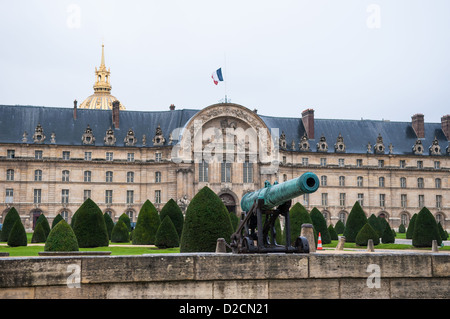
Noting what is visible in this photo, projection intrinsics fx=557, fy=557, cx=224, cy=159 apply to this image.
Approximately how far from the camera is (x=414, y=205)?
65.8 m

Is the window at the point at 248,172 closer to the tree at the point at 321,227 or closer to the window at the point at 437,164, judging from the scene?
the tree at the point at 321,227

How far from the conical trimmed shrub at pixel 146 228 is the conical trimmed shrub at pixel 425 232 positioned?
612 inches

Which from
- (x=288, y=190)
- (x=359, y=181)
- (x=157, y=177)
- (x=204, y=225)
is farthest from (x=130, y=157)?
(x=288, y=190)

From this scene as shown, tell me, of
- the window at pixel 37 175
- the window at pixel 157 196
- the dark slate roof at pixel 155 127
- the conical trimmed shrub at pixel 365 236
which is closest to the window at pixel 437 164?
the dark slate roof at pixel 155 127

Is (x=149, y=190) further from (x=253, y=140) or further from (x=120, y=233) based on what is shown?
(x=120, y=233)

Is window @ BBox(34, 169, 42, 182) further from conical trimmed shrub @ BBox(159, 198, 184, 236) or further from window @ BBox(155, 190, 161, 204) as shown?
conical trimmed shrub @ BBox(159, 198, 184, 236)

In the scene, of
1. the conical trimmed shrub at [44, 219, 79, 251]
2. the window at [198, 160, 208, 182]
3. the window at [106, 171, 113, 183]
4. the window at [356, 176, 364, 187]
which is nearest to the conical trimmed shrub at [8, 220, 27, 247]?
the conical trimmed shrub at [44, 219, 79, 251]

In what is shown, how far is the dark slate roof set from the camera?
58.9 metres

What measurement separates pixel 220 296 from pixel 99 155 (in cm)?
5040

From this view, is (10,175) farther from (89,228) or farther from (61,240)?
(61,240)

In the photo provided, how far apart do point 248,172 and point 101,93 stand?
6585 cm

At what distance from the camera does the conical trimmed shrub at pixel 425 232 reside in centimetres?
3212
